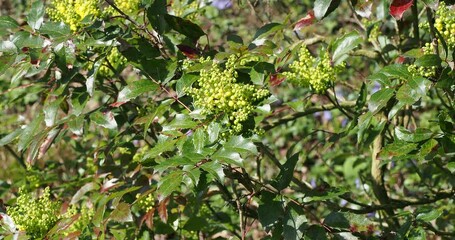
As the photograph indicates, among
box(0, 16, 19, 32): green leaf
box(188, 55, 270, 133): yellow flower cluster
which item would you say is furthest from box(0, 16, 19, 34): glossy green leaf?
box(188, 55, 270, 133): yellow flower cluster

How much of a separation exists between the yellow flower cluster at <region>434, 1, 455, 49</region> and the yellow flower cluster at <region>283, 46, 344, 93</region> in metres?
0.36

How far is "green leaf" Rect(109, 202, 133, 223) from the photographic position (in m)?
1.89

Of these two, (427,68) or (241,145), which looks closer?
(241,145)

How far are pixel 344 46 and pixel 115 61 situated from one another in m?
0.72

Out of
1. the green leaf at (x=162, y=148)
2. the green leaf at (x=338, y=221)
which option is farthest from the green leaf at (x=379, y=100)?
the green leaf at (x=162, y=148)

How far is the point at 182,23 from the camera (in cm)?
190

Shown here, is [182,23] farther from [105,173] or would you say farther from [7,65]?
[105,173]

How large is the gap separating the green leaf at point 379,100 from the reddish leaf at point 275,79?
249 millimetres

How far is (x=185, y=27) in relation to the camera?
1914mm

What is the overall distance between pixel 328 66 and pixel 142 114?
0.60 meters

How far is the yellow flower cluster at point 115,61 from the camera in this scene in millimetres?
2068

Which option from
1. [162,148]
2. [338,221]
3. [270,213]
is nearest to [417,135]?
[338,221]

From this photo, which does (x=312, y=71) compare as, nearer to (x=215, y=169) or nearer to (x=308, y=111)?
(x=215, y=169)

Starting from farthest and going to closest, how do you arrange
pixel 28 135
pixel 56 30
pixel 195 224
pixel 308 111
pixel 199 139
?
pixel 308 111, pixel 195 224, pixel 28 135, pixel 56 30, pixel 199 139
